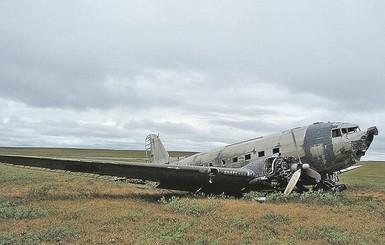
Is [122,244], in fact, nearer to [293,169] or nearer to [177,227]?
[177,227]

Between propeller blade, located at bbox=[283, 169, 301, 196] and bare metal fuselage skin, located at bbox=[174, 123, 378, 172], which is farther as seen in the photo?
bare metal fuselage skin, located at bbox=[174, 123, 378, 172]

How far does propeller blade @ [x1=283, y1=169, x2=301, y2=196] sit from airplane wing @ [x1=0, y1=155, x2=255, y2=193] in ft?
6.63

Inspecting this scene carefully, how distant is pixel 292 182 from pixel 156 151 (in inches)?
534

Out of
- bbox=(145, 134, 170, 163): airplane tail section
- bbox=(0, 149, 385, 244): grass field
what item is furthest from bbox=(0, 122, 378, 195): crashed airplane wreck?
bbox=(145, 134, 170, 163): airplane tail section

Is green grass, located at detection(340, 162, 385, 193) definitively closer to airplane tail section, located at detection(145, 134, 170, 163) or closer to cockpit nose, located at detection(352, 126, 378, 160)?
cockpit nose, located at detection(352, 126, 378, 160)

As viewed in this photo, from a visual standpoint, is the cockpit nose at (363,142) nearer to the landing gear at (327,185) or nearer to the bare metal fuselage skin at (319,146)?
the bare metal fuselage skin at (319,146)

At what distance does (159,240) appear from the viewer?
9.32m

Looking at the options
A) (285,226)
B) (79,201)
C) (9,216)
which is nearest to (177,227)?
(285,226)

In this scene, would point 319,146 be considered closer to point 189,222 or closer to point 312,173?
point 312,173

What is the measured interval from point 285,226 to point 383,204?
8260 millimetres

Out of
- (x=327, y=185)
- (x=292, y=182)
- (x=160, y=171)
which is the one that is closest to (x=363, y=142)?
(x=327, y=185)

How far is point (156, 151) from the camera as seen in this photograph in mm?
27891

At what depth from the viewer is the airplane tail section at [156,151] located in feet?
89.7

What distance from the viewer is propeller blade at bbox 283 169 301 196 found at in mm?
16844
